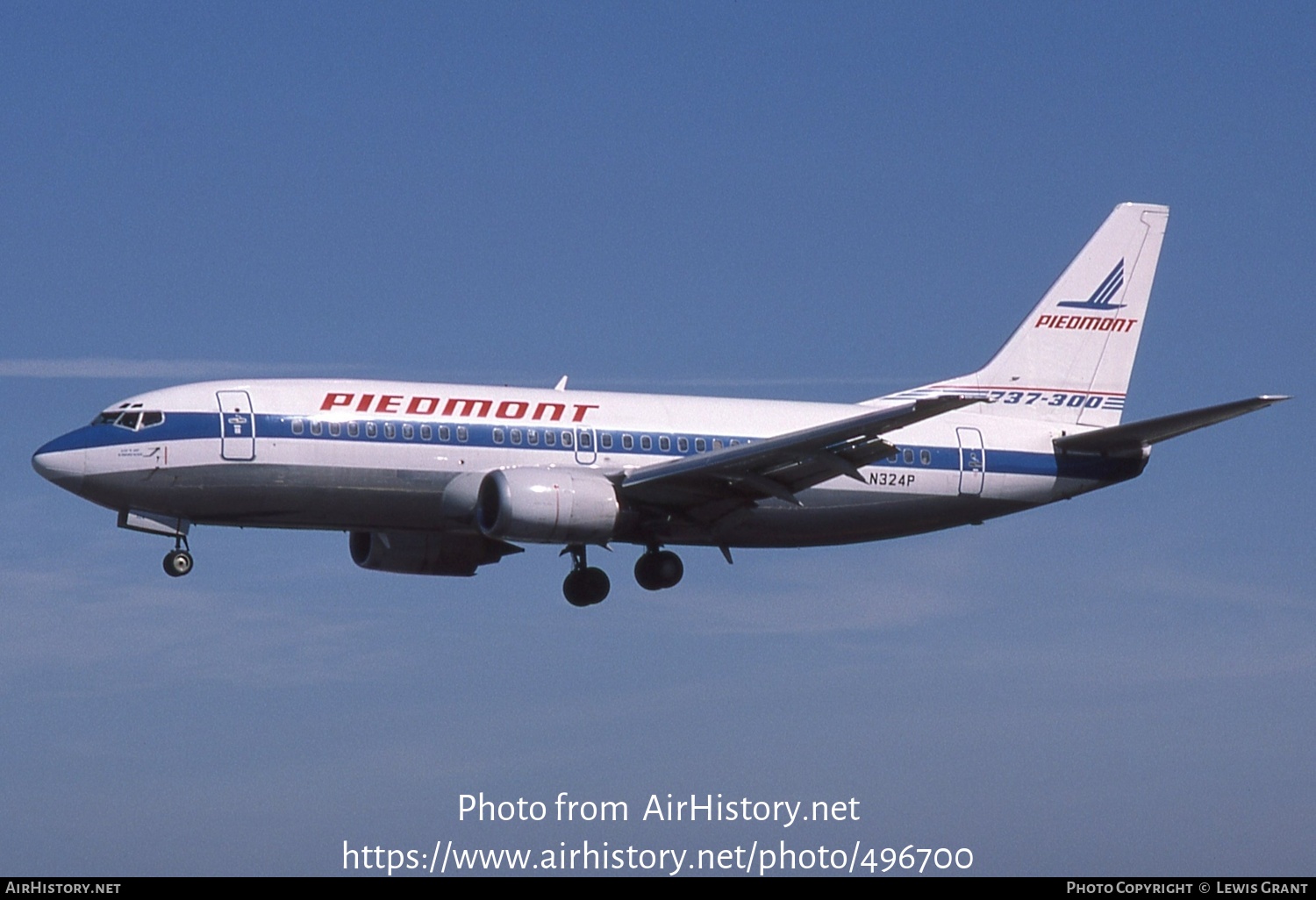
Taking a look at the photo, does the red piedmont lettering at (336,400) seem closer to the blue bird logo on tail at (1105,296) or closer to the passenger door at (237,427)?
the passenger door at (237,427)

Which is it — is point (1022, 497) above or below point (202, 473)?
above

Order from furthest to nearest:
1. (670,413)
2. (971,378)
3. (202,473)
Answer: (971,378) < (670,413) < (202,473)

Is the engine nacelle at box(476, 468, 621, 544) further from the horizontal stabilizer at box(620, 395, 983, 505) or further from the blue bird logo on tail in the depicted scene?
the blue bird logo on tail

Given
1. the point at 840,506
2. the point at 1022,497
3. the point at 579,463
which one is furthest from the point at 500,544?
the point at 1022,497

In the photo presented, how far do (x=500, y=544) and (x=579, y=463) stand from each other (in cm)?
514

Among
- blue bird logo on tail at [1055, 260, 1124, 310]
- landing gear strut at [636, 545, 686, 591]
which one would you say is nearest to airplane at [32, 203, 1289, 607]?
landing gear strut at [636, 545, 686, 591]

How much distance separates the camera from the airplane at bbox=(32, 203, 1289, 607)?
45.8 meters

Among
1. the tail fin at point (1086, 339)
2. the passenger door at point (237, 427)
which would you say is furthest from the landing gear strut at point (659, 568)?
the passenger door at point (237, 427)

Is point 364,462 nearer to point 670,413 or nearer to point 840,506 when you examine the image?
point 670,413

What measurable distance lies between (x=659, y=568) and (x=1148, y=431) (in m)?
12.2

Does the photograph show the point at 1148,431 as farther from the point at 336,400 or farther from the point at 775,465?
the point at 336,400

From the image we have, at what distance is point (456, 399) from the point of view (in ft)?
156

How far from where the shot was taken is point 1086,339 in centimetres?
5653

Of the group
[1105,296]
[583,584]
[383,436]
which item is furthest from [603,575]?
[1105,296]
